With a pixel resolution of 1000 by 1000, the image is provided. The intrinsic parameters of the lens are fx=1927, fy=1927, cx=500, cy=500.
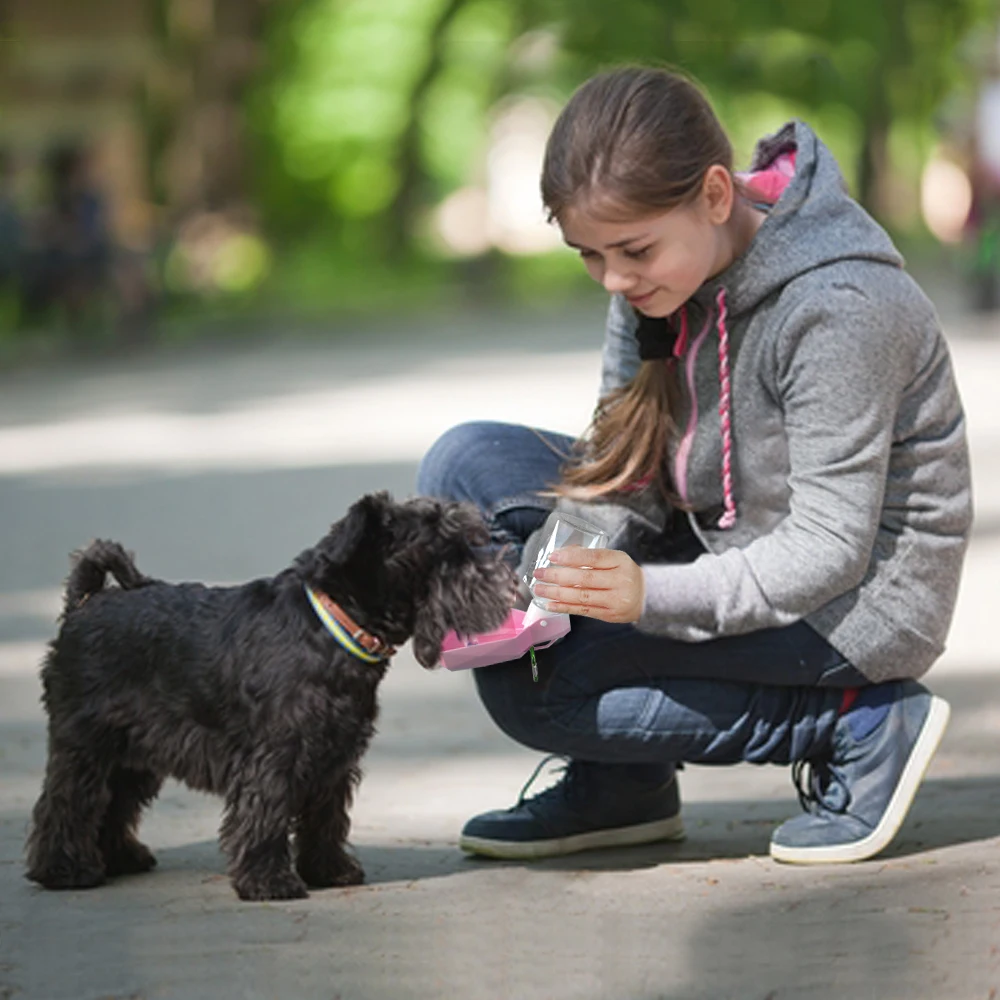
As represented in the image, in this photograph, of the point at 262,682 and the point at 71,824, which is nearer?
the point at 262,682

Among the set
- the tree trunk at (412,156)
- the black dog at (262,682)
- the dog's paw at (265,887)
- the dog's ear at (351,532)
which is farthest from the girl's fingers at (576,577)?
the tree trunk at (412,156)

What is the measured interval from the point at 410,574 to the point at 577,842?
0.77 metres

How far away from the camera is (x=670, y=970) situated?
3273 mm

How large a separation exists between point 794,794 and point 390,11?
3023 centimetres


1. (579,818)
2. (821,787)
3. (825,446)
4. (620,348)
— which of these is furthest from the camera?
(620,348)

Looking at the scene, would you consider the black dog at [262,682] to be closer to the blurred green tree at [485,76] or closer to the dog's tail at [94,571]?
the dog's tail at [94,571]

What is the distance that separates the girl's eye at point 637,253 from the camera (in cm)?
379

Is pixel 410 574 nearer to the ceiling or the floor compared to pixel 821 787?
nearer to the ceiling

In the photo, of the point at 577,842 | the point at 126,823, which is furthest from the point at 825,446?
the point at 126,823

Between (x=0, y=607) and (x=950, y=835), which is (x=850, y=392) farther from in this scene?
(x=0, y=607)

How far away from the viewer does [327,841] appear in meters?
3.95

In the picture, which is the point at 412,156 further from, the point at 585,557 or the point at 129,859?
the point at 585,557

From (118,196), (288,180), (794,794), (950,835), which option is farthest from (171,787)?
(288,180)

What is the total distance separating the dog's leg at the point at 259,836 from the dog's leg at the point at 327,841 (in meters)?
0.10
